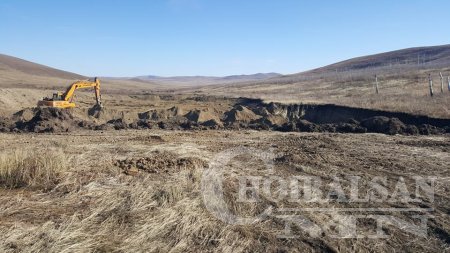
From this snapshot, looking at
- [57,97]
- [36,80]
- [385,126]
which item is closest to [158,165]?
[385,126]

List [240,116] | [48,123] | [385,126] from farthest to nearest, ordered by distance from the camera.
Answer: [240,116], [48,123], [385,126]

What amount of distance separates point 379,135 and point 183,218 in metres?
10.4

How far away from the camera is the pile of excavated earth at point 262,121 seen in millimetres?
15844

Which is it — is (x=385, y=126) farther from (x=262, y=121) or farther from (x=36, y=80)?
(x=36, y=80)

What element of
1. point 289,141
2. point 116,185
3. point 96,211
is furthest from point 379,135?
point 96,211

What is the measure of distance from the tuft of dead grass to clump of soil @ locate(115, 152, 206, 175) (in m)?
1.28

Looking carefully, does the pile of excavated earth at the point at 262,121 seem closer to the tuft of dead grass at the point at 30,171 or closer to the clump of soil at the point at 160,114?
the clump of soil at the point at 160,114

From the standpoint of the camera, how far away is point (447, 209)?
6.64 meters

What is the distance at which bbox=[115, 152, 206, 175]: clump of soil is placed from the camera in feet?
27.6

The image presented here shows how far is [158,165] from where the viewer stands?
28.6 ft

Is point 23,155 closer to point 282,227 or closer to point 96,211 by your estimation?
point 96,211

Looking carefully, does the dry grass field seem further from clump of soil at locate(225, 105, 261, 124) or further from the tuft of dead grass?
clump of soil at locate(225, 105, 261, 124)

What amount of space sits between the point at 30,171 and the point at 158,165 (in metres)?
2.39

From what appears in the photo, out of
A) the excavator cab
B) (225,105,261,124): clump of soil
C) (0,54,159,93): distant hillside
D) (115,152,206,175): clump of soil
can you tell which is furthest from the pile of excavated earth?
(0,54,159,93): distant hillside
